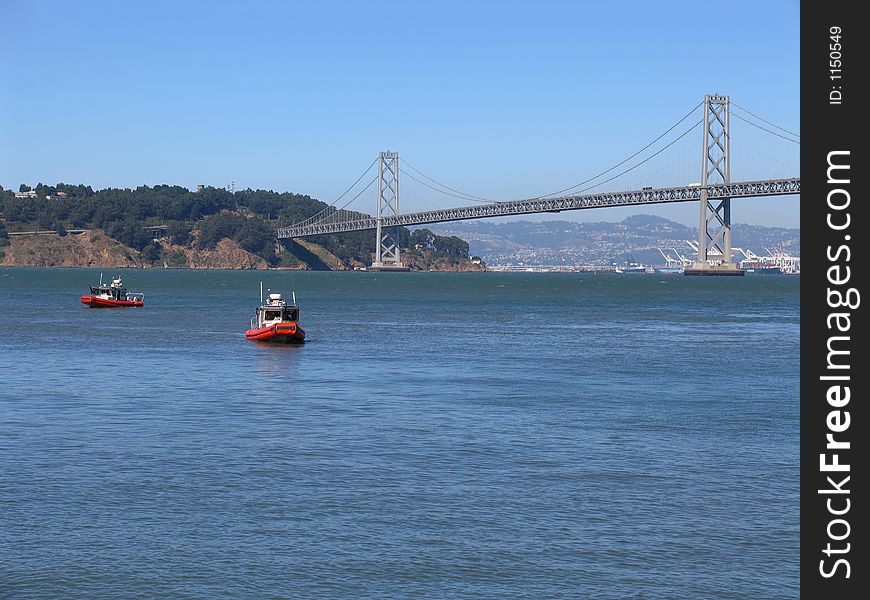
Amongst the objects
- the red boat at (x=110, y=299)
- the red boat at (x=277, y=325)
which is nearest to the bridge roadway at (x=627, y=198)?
the red boat at (x=110, y=299)

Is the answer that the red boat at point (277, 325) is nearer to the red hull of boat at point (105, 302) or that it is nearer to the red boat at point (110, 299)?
the red hull of boat at point (105, 302)

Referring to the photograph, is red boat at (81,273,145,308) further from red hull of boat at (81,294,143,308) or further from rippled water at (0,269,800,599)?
rippled water at (0,269,800,599)

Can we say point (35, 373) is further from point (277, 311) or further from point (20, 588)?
point (20, 588)

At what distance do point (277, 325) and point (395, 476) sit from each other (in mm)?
35109

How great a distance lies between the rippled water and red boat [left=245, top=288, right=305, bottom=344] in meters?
6.21

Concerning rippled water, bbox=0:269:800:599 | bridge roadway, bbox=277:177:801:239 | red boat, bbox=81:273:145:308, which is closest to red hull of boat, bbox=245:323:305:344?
rippled water, bbox=0:269:800:599

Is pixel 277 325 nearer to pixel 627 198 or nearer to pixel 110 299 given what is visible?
pixel 110 299

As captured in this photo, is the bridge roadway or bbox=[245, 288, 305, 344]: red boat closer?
bbox=[245, 288, 305, 344]: red boat

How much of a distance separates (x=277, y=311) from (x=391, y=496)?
3937 centimetres

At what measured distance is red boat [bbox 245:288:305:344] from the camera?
59.0 meters

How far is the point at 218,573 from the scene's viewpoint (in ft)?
60.4

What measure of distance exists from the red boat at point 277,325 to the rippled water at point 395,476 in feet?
20.4

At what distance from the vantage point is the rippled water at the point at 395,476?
1850 cm
